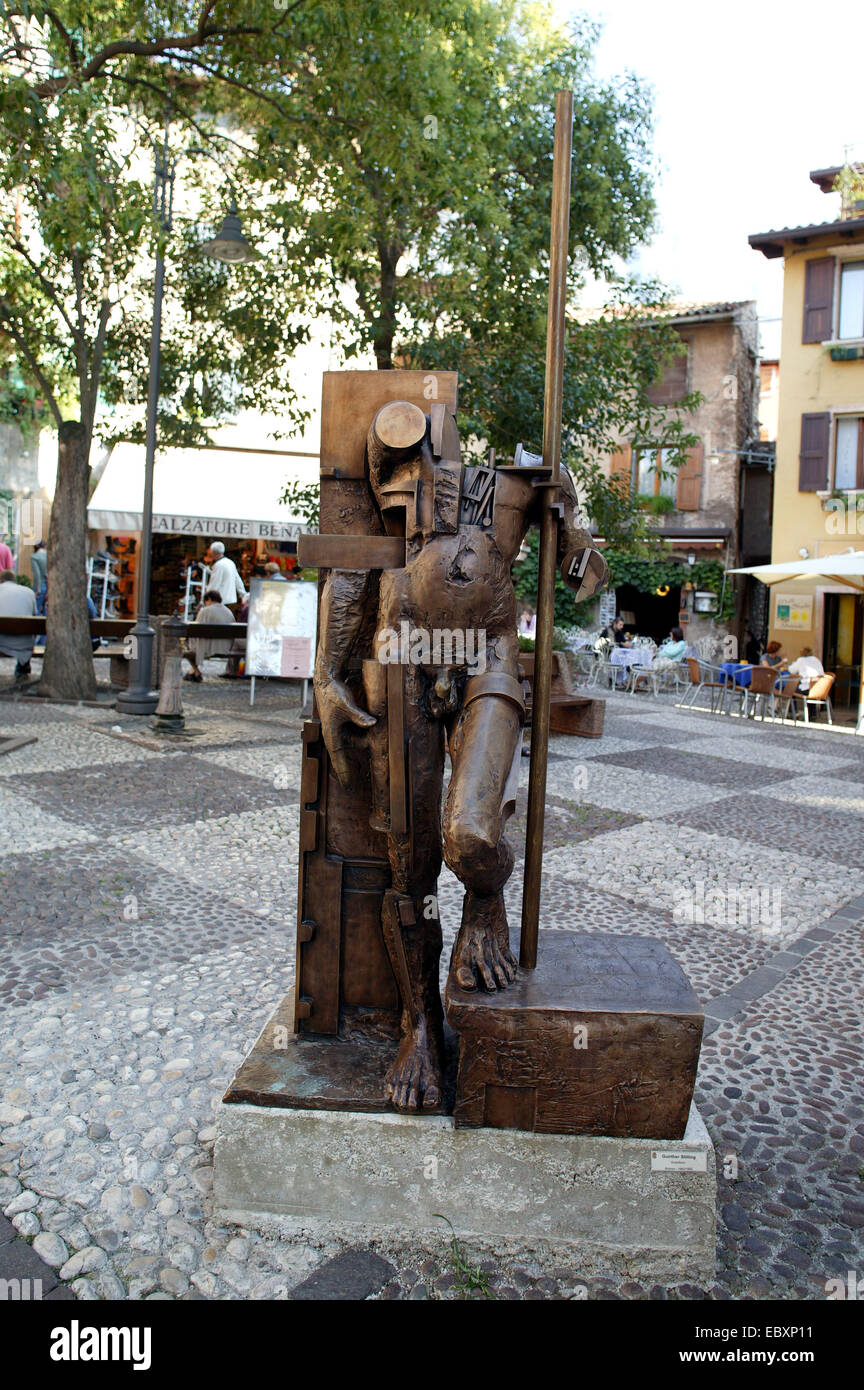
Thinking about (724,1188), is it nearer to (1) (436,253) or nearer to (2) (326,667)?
(2) (326,667)

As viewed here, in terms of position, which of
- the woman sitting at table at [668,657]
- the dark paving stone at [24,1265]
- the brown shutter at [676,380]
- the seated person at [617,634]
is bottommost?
the dark paving stone at [24,1265]

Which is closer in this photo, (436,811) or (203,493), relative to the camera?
(436,811)

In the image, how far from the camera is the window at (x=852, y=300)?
59.1 ft

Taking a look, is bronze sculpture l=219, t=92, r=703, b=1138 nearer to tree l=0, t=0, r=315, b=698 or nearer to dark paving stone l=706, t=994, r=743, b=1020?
dark paving stone l=706, t=994, r=743, b=1020

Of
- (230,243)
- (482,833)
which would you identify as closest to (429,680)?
(482,833)

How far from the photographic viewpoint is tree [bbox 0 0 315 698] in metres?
6.86

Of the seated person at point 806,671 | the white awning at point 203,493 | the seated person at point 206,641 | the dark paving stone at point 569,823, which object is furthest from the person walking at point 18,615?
the seated person at point 806,671

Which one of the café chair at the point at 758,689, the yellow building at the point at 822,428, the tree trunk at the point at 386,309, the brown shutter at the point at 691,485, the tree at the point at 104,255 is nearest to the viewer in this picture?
the tree at the point at 104,255

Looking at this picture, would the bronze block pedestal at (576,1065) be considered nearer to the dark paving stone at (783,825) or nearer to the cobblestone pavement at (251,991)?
the cobblestone pavement at (251,991)

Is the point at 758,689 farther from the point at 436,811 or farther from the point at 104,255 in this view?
the point at 436,811

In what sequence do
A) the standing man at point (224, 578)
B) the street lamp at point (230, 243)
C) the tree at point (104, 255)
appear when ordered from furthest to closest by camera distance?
the standing man at point (224, 578) < the street lamp at point (230, 243) < the tree at point (104, 255)

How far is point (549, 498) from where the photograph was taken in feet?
7.85

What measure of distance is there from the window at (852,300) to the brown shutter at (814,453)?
1.54m

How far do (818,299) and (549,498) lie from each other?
18591mm
